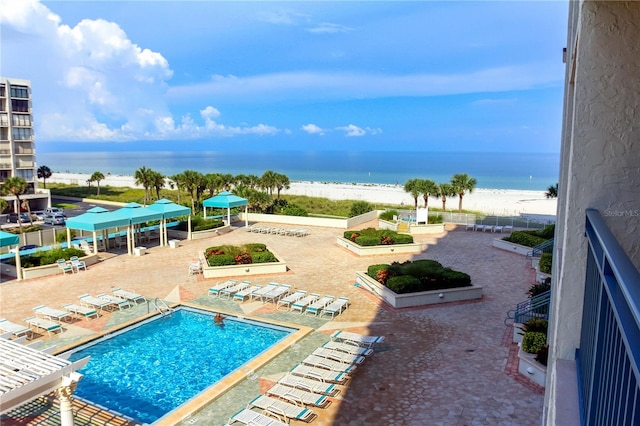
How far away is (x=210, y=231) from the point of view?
93.4ft

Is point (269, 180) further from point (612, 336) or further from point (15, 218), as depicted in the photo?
point (612, 336)

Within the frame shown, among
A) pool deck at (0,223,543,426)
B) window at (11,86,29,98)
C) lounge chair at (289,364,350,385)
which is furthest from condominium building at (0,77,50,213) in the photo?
lounge chair at (289,364,350,385)

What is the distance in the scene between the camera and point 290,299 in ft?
51.6

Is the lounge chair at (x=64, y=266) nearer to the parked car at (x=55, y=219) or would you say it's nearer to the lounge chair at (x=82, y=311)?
the lounge chair at (x=82, y=311)

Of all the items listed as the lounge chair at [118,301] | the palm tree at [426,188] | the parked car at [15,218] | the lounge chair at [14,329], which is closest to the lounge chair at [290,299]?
the lounge chair at [118,301]

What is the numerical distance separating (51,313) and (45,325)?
2.51 feet

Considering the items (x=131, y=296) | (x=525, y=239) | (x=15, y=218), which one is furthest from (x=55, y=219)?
(x=525, y=239)

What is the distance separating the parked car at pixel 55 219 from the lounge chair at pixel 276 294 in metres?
28.2

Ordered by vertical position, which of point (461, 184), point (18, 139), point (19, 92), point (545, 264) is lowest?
point (545, 264)

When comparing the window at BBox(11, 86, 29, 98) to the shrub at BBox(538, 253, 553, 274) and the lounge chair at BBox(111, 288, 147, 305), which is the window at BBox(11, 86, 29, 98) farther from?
the shrub at BBox(538, 253, 553, 274)

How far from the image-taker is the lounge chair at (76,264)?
66.2ft

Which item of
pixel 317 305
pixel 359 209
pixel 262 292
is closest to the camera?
pixel 317 305

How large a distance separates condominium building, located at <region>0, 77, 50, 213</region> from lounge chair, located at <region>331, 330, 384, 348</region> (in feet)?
148

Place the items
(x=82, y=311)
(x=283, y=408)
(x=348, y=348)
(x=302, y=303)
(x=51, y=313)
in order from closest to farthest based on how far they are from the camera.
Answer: (x=283, y=408) < (x=348, y=348) < (x=51, y=313) < (x=82, y=311) < (x=302, y=303)
